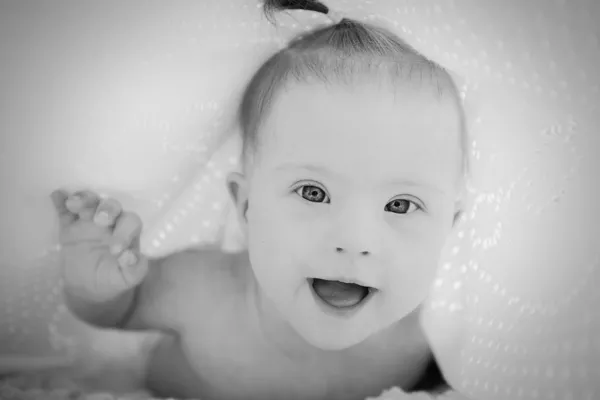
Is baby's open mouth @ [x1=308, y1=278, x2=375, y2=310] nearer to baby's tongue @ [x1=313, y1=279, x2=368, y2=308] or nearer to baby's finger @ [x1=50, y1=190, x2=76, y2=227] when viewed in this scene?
baby's tongue @ [x1=313, y1=279, x2=368, y2=308]

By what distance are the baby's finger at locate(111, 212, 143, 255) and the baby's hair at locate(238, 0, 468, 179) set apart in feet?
0.45

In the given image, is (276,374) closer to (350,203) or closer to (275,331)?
(275,331)

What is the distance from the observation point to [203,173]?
2.36 ft

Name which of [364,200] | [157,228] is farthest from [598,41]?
[157,228]

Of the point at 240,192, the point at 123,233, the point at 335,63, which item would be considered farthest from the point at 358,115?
the point at 123,233

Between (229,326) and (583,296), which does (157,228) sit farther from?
(583,296)

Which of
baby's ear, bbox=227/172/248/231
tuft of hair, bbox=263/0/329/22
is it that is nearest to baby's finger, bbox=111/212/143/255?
baby's ear, bbox=227/172/248/231

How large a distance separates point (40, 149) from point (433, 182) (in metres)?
0.40

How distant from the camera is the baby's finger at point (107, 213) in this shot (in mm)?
626

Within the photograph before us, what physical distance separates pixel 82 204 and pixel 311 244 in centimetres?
24

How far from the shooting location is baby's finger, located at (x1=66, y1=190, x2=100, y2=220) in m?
0.63

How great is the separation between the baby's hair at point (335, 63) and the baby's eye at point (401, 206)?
0.08 m

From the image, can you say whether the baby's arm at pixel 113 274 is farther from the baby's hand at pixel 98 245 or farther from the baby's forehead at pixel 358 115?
the baby's forehead at pixel 358 115

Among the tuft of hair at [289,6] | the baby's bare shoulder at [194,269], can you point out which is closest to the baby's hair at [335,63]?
the tuft of hair at [289,6]
